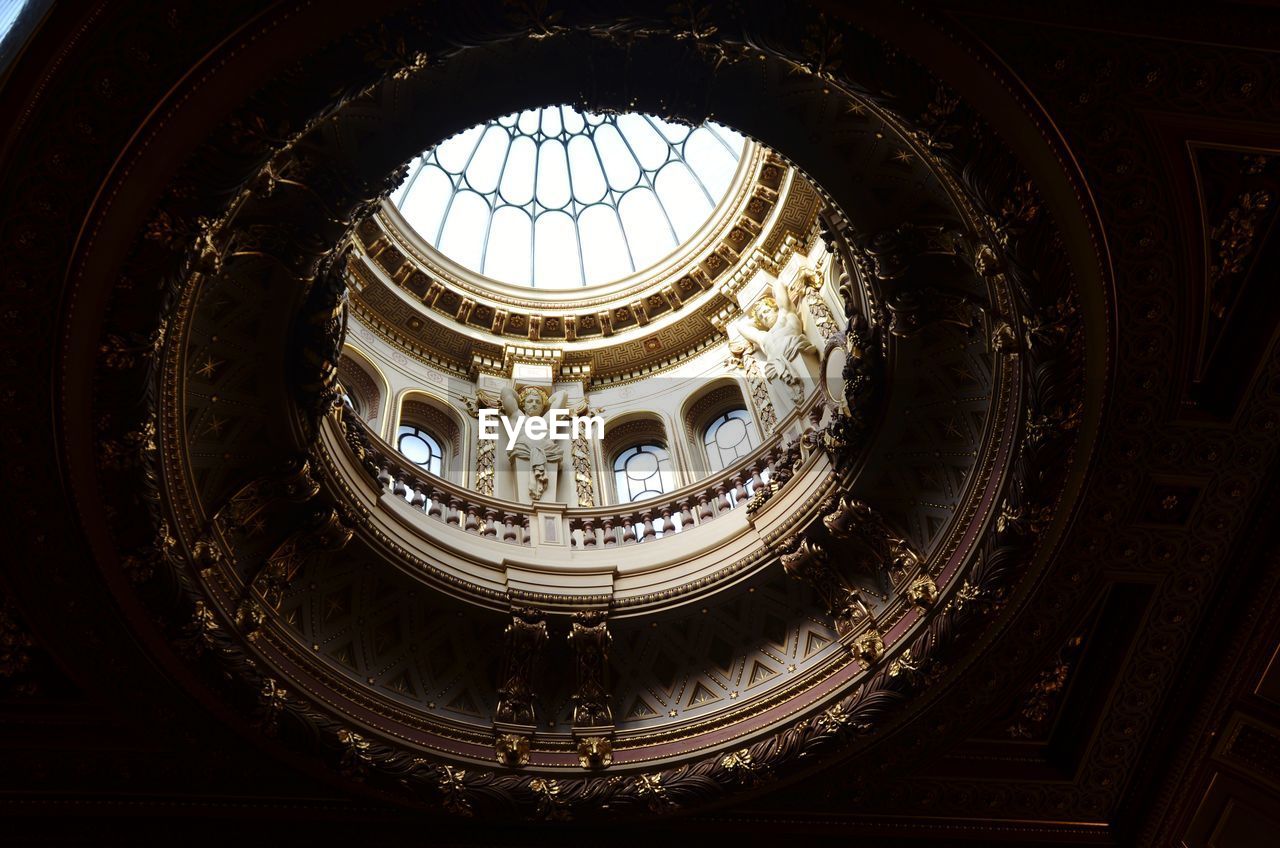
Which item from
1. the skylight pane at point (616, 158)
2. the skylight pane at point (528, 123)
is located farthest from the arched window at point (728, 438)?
the skylight pane at point (528, 123)

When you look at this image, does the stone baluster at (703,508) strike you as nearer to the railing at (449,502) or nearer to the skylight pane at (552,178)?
the railing at (449,502)

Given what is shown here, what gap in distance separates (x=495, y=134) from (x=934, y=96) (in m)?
14.5

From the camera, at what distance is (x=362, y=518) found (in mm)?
12148

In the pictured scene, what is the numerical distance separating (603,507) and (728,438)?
324 cm

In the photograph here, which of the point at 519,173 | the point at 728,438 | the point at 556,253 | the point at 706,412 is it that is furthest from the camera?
the point at 519,173

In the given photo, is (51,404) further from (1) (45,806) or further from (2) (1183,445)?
(2) (1183,445)

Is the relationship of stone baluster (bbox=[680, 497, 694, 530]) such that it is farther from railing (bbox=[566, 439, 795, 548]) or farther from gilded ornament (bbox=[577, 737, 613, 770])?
gilded ornament (bbox=[577, 737, 613, 770])

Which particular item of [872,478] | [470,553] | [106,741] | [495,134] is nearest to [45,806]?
[106,741]

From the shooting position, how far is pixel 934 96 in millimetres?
9227

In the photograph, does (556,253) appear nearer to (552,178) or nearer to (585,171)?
(552,178)

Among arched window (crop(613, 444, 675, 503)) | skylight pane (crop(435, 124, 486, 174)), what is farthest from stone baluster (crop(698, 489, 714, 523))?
skylight pane (crop(435, 124, 486, 174))

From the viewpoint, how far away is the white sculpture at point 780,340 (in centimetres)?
1564

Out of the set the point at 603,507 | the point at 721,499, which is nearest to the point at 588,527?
the point at 603,507

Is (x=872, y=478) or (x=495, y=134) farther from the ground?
(x=495, y=134)
